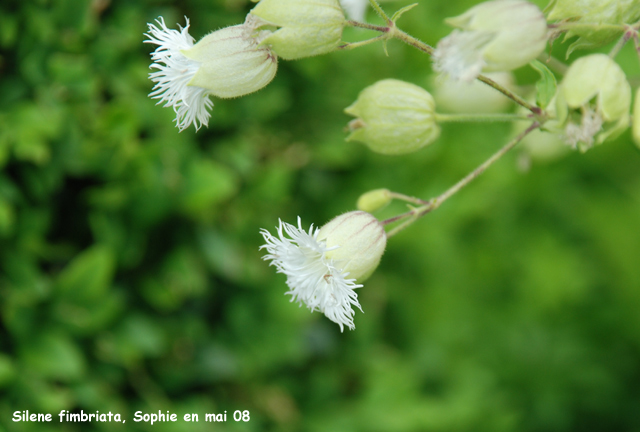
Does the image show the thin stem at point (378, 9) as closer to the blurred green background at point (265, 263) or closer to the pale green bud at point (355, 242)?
the pale green bud at point (355, 242)

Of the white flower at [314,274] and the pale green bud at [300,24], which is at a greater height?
the pale green bud at [300,24]

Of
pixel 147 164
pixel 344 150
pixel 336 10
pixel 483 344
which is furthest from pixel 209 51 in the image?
pixel 483 344

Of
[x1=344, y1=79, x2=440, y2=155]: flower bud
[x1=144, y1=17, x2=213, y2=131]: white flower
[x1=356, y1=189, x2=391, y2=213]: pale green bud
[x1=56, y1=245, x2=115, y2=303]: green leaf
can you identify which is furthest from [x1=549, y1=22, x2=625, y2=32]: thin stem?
[x1=56, y1=245, x2=115, y2=303]: green leaf

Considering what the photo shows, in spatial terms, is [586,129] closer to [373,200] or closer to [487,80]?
[487,80]

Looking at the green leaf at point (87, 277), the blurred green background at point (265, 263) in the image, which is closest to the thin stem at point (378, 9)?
the blurred green background at point (265, 263)

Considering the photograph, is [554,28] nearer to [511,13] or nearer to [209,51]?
[511,13]

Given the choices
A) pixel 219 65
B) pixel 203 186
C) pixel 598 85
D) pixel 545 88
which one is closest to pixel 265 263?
pixel 203 186

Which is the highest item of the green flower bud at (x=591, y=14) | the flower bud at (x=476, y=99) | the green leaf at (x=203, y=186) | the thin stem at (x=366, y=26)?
the flower bud at (x=476, y=99)
